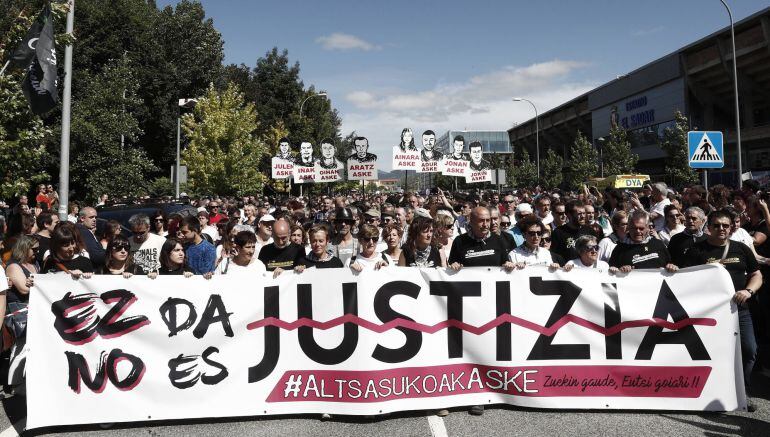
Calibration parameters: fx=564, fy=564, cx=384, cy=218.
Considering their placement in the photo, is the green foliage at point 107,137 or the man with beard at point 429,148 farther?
the green foliage at point 107,137

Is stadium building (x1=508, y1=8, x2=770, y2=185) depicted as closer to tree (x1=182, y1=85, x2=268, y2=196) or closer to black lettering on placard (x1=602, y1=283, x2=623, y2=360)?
tree (x1=182, y1=85, x2=268, y2=196)

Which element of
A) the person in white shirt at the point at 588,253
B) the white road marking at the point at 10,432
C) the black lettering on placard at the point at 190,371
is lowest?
the white road marking at the point at 10,432

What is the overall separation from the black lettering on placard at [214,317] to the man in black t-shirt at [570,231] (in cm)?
403

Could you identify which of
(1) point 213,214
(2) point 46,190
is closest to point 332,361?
(1) point 213,214

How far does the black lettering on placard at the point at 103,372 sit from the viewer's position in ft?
15.2

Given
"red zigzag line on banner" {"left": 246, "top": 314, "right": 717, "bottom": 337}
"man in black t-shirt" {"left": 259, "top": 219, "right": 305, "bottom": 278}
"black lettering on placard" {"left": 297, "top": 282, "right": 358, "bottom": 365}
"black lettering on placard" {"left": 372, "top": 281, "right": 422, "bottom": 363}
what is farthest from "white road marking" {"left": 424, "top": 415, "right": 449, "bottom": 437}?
"man in black t-shirt" {"left": 259, "top": 219, "right": 305, "bottom": 278}

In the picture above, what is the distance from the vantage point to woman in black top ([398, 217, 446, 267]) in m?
5.73

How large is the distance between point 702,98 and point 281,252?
44.8 m

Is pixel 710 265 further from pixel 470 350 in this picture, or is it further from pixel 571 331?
pixel 470 350

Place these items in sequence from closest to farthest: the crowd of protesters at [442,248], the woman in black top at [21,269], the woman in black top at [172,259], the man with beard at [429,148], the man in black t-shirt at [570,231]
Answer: the woman in black top at [21,269] → the crowd of protesters at [442,248] → the woman in black top at [172,259] → the man in black t-shirt at [570,231] → the man with beard at [429,148]

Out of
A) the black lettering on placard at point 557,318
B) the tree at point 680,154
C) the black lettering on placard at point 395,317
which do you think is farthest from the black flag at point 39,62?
the tree at point 680,154

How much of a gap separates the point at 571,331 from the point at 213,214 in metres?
9.09

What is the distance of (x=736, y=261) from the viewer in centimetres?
510

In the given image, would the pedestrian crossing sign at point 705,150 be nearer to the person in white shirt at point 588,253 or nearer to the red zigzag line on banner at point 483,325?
the person in white shirt at point 588,253
